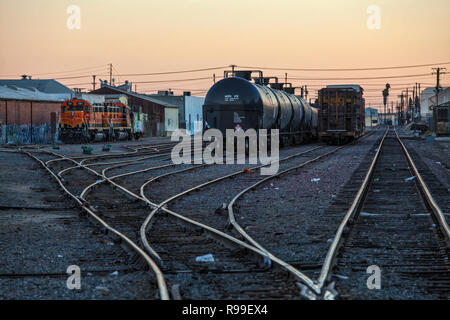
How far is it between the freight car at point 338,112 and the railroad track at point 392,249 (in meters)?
23.3

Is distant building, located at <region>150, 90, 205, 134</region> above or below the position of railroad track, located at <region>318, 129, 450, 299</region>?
above

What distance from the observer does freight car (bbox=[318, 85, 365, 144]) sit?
114 feet

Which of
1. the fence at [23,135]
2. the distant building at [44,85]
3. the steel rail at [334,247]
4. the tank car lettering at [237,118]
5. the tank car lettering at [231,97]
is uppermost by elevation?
the distant building at [44,85]

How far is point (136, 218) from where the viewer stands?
380 inches

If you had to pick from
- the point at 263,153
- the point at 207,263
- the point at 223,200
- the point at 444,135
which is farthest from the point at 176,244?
the point at 444,135

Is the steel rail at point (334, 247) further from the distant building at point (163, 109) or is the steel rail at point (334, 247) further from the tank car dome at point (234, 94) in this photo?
the distant building at point (163, 109)

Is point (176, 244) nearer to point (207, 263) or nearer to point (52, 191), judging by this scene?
point (207, 263)

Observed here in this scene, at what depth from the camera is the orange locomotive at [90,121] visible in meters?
39.1

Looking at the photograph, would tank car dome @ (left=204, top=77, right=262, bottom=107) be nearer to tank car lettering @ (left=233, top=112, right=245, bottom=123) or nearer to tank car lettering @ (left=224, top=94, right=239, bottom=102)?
tank car lettering @ (left=224, top=94, right=239, bottom=102)

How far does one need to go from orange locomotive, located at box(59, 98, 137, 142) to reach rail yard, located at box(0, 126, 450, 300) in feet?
80.6

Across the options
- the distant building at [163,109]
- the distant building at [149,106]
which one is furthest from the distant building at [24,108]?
the distant building at [149,106]

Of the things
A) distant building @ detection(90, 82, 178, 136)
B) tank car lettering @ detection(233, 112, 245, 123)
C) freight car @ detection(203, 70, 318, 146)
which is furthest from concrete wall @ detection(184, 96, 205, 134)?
tank car lettering @ detection(233, 112, 245, 123)

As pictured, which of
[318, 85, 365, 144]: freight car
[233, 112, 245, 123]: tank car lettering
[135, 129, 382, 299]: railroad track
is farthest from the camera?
[318, 85, 365, 144]: freight car

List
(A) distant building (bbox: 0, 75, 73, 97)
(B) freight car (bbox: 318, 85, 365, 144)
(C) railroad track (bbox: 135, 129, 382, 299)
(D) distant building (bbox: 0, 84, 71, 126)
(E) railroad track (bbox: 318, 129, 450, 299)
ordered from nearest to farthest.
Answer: (E) railroad track (bbox: 318, 129, 450, 299) < (C) railroad track (bbox: 135, 129, 382, 299) < (B) freight car (bbox: 318, 85, 365, 144) < (D) distant building (bbox: 0, 84, 71, 126) < (A) distant building (bbox: 0, 75, 73, 97)
